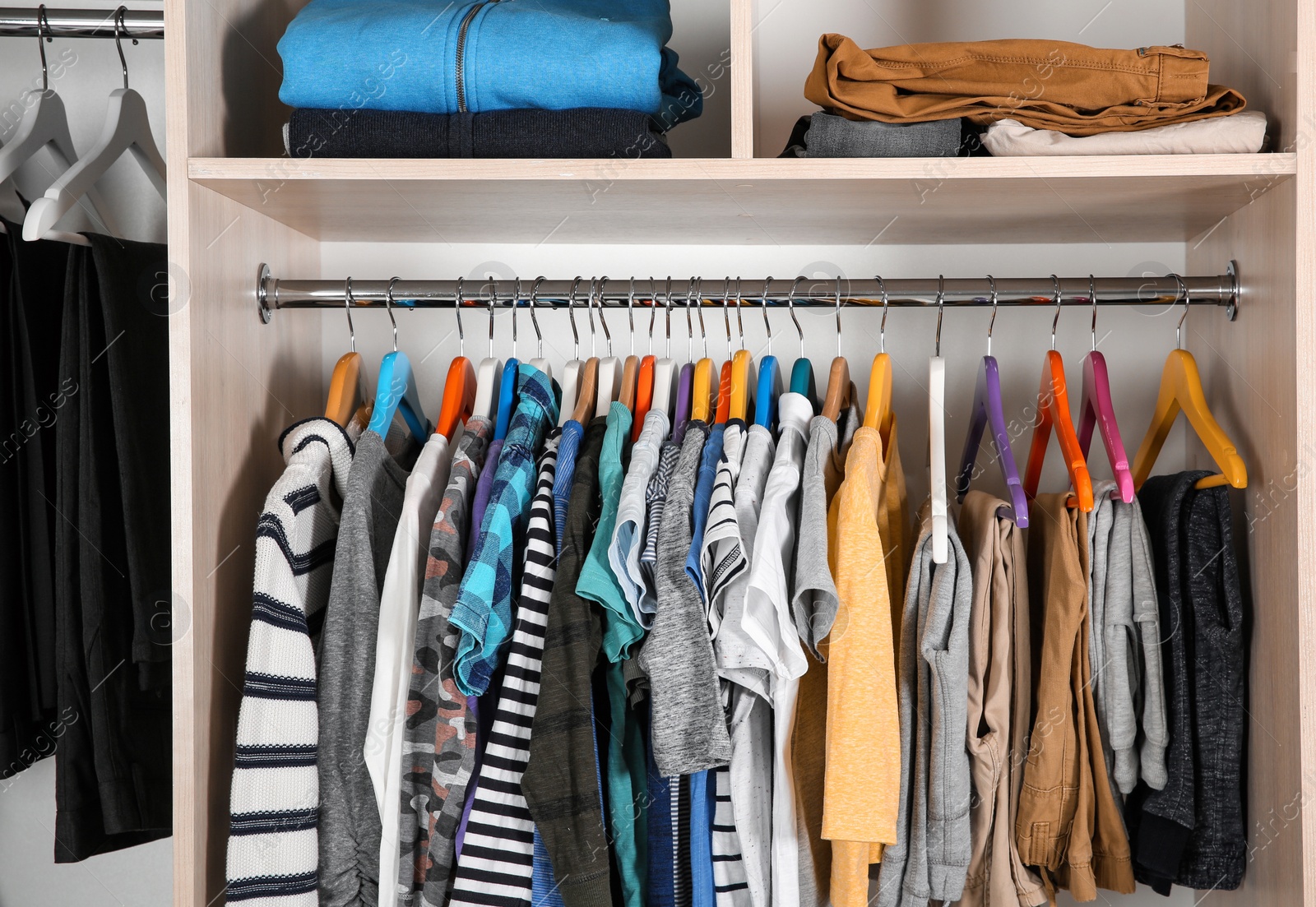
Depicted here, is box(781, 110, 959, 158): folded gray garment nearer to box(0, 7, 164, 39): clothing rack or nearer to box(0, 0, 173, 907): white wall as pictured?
box(0, 7, 164, 39): clothing rack

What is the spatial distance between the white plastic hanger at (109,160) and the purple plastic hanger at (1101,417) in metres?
1.37

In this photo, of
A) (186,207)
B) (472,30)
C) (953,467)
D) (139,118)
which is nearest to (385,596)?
(186,207)

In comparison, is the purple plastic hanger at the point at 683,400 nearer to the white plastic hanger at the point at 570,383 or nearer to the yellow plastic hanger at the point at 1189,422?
the white plastic hanger at the point at 570,383

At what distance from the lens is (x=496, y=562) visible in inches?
43.0

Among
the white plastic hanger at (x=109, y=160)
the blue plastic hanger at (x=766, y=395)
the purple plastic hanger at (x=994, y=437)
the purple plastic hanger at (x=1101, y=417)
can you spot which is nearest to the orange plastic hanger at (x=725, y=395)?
the blue plastic hanger at (x=766, y=395)

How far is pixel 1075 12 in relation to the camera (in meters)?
1.53

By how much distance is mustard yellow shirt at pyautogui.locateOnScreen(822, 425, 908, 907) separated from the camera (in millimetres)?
1046

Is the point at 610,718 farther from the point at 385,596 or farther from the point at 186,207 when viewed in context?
the point at 186,207

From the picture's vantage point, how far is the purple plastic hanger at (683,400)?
125 cm

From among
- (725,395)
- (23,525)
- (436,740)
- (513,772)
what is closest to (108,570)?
(23,525)

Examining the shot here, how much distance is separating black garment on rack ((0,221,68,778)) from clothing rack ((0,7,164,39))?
0.32 metres

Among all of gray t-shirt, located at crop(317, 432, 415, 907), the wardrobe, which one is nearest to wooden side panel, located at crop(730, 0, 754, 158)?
the wardrobe

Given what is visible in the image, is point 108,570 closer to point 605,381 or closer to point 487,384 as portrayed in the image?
point 487,384

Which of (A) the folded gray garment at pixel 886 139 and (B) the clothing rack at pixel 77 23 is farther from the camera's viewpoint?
(B) the clothing rack at pixel 77 23
